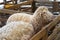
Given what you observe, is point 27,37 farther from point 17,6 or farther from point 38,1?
point 38,1

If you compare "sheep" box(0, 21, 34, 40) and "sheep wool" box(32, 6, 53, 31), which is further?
"sheep wool" box(32, 6, 53, 31)

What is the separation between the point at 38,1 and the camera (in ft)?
12.7

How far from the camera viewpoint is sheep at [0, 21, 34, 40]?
1.12 meters

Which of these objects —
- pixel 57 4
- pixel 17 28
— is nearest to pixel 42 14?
pixel 17 28

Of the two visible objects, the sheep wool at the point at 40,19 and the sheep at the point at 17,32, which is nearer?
the sheep at the point at 17,32

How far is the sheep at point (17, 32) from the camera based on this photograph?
112 cm

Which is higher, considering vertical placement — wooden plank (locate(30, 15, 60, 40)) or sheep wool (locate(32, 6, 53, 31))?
sheep wool (locate(32, 6, 53, 31))

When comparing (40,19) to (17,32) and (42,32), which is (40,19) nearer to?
(42,32)

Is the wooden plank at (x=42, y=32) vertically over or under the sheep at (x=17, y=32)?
under

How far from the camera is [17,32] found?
3.88ft

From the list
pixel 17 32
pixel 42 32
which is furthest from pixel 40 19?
pixel 17 32

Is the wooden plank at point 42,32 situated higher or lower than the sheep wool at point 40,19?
lower

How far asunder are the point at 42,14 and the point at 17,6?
1.96 m

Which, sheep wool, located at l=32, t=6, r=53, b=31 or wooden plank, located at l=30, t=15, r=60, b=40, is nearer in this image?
wooden plank, located at l=30, t=15, r=60, b=40
